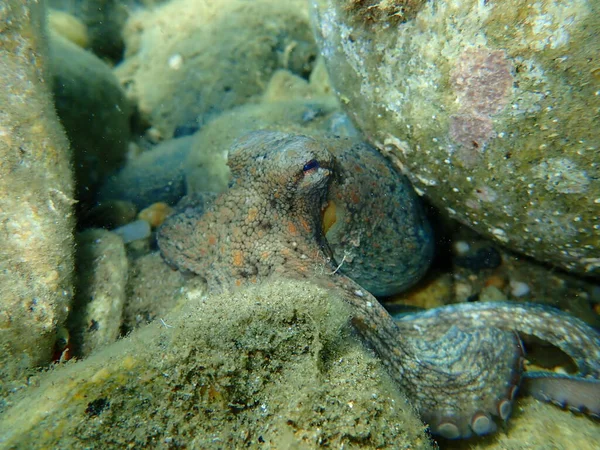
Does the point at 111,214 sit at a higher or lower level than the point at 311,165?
lower

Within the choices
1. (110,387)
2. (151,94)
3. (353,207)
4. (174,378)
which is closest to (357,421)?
(174,378)

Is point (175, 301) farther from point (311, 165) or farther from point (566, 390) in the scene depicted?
point (566, 390)

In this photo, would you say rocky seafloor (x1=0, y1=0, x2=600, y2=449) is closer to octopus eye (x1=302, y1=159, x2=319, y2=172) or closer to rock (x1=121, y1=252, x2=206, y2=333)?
rock (x1=121, y1=252, x2=206, y2=333)

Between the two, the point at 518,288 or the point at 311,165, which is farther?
the point at 518,288

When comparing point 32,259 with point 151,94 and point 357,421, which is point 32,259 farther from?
point 151,94

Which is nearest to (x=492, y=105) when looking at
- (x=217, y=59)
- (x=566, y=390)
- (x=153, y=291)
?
(x=566, y=390)

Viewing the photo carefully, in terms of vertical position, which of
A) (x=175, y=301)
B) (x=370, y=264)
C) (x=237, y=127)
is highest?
(x=237, y=127)

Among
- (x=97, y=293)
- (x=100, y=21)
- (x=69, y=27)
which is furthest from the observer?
(x=100, y=21)
